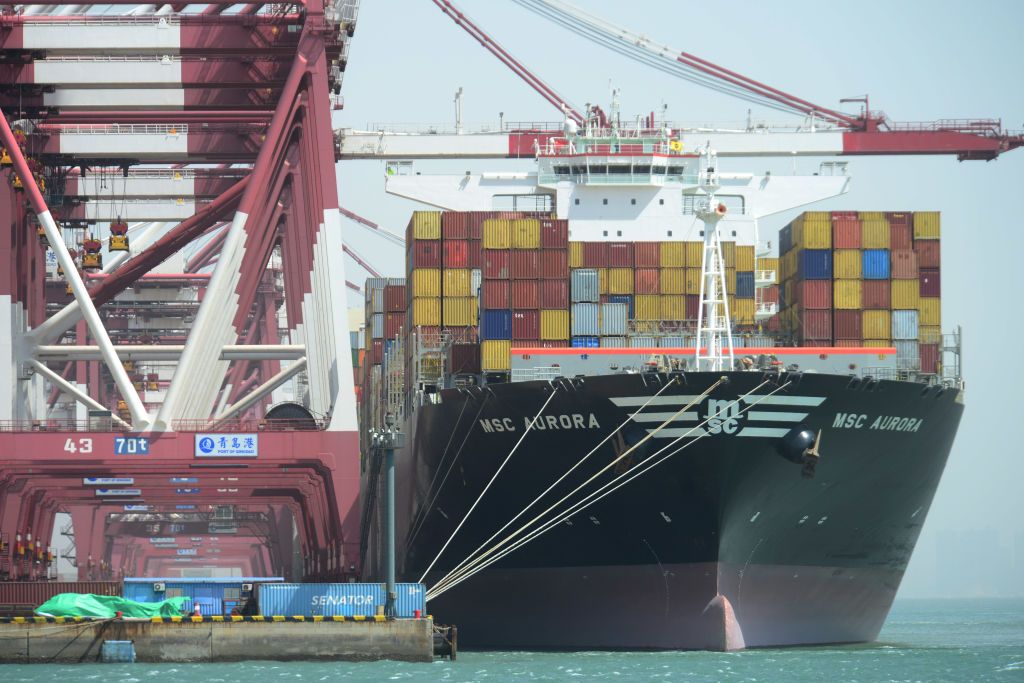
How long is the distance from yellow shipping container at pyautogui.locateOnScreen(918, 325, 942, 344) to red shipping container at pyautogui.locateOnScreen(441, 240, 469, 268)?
1180cm

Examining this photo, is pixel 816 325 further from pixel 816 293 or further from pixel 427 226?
pixel 427 226

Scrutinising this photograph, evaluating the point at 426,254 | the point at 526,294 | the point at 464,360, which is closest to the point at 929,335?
the point at 526,294

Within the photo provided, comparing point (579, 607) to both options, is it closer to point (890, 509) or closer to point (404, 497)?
point (890, 509)

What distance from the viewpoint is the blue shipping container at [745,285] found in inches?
1768

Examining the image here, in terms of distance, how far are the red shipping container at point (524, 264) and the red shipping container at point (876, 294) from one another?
8.34 metres

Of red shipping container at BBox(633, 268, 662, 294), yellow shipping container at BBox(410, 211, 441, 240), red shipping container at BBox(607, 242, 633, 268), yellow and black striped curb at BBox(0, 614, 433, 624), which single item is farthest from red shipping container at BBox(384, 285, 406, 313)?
yellow and black striped curb at BBox(0, 614, 433, 624)

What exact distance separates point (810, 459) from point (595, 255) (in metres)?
9.85

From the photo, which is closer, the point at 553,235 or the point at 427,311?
the point at 553,235

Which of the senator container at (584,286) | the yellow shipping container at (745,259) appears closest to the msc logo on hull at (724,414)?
the senator container at (584,286)

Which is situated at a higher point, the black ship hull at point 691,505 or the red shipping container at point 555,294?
the red shipping container at point 555,294

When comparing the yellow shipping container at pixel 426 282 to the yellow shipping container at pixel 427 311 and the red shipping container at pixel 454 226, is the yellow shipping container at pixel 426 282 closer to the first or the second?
the yellow shipping container at pixel 427 311

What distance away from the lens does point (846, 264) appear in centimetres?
4409

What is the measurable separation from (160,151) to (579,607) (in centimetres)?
1813

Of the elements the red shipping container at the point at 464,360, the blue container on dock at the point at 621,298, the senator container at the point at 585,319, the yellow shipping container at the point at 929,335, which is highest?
A: the blue container on dock at the point at 621,298
